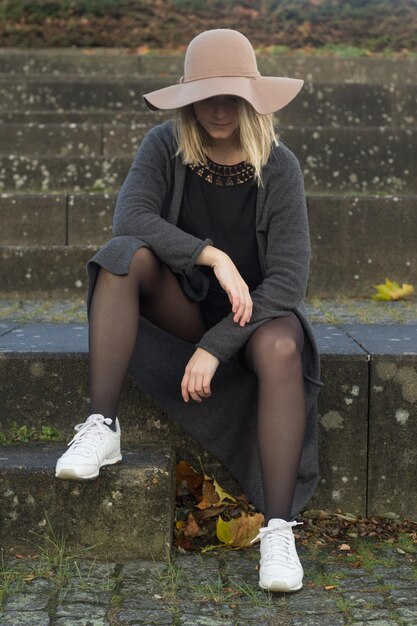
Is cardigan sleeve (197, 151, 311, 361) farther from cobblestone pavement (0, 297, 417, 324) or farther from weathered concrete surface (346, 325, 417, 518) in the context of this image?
cobblestone pavement (0, 297, 417, 324)

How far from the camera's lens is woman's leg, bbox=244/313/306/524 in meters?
2.65

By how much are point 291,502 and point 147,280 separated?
0.66 m

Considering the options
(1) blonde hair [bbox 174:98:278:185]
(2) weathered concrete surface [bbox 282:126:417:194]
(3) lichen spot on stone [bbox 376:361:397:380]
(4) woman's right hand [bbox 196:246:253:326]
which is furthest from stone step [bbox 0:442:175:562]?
(2) weathered concrete surface [bbox 282:126:417:194]

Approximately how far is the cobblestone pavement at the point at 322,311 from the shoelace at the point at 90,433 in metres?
0.96

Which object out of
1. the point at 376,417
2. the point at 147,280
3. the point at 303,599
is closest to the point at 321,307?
the point at 376,417

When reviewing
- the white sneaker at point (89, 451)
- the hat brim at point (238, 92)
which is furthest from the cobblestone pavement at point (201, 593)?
the hat brim at point (238, 92)

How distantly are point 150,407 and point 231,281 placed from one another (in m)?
0.49

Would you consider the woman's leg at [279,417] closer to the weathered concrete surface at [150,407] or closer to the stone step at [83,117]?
the weathered concrete surface at [150,407]

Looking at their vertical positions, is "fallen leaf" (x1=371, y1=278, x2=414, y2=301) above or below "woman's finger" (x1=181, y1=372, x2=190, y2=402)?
below

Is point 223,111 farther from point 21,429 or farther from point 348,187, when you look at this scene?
point 348,187

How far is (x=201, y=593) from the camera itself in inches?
99.6

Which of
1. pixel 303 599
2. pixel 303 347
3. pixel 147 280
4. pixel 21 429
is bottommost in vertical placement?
pixel 303 599

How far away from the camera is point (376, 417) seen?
3020mm

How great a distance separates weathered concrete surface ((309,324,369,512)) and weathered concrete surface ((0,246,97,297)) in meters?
1.43
